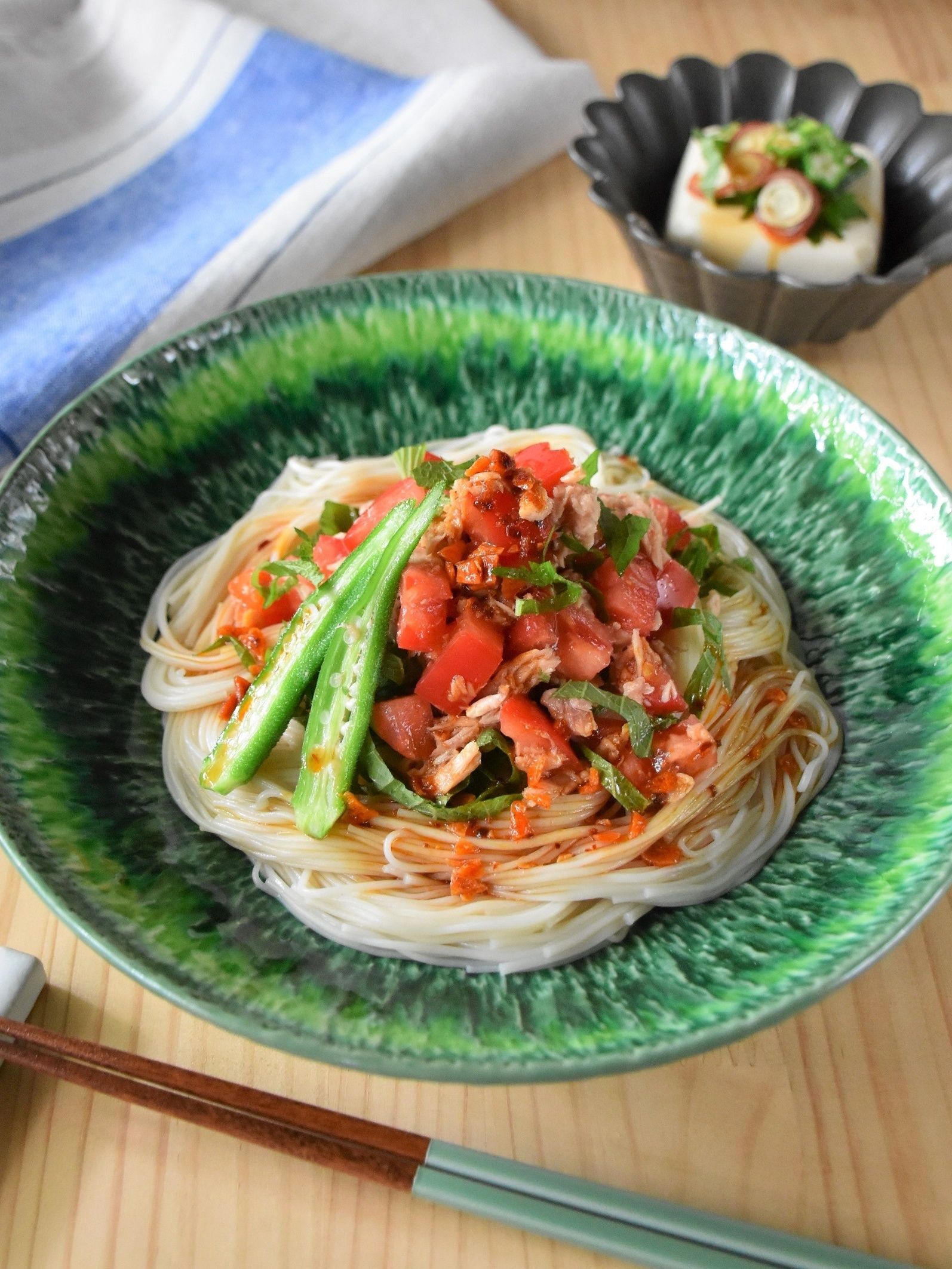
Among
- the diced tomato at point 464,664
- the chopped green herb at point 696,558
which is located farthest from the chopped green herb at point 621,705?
the chopped green herb at point 696,558

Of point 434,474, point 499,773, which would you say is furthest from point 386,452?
point 499,773

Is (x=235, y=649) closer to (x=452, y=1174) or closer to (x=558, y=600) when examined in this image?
(x=558, y=600)

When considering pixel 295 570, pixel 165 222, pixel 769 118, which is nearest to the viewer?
pixel 295 570

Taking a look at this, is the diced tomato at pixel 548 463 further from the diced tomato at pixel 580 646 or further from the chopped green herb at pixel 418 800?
the chopped green herb at pixel 418 800

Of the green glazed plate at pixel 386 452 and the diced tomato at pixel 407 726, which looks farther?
the diced tomato at pixel 407 726

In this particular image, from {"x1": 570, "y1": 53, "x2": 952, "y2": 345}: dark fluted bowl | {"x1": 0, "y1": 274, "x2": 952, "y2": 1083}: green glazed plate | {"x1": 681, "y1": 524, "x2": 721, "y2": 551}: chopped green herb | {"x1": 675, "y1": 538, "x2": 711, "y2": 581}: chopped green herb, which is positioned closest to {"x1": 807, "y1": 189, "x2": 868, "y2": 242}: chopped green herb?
{"x1": 570, "y1": 53, "x2": 952, "y2": 345}: dark fluted bowl

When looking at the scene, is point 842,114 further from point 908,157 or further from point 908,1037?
point 908,1037

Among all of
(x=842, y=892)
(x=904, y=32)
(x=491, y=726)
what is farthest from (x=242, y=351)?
(x=904, y=32)

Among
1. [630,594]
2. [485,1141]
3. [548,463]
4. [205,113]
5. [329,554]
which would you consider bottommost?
[485,1141]
